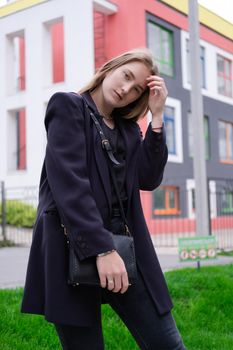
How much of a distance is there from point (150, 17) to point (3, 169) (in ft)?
25.8

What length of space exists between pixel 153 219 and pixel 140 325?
53.9ft

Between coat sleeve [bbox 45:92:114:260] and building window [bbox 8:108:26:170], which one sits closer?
coat sleeve [bbox 45:92:114:260]

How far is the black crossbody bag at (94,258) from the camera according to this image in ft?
6.11

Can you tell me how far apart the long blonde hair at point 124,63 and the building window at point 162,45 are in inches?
693

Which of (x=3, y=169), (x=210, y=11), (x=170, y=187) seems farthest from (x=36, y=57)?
(x=210, y=11)

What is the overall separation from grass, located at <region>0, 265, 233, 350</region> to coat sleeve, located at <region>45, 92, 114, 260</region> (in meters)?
2.23

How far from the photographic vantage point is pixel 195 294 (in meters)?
5.48

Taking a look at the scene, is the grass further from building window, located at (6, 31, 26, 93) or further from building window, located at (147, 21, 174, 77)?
building window, located at (6, 31, 26, 93)

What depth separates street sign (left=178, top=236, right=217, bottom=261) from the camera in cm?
600

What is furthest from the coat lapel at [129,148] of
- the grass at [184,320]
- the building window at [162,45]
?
the building window at [162,45]

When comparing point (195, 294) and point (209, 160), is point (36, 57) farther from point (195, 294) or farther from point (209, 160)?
point (195, 294)

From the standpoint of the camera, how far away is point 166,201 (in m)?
19.6

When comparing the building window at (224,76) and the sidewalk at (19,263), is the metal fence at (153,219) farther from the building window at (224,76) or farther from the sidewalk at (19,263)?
the building window at (224,76)

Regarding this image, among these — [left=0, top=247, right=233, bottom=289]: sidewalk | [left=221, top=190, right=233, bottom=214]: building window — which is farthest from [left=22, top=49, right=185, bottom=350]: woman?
[left=221, top=190, right=233, bottom=214]: building window
